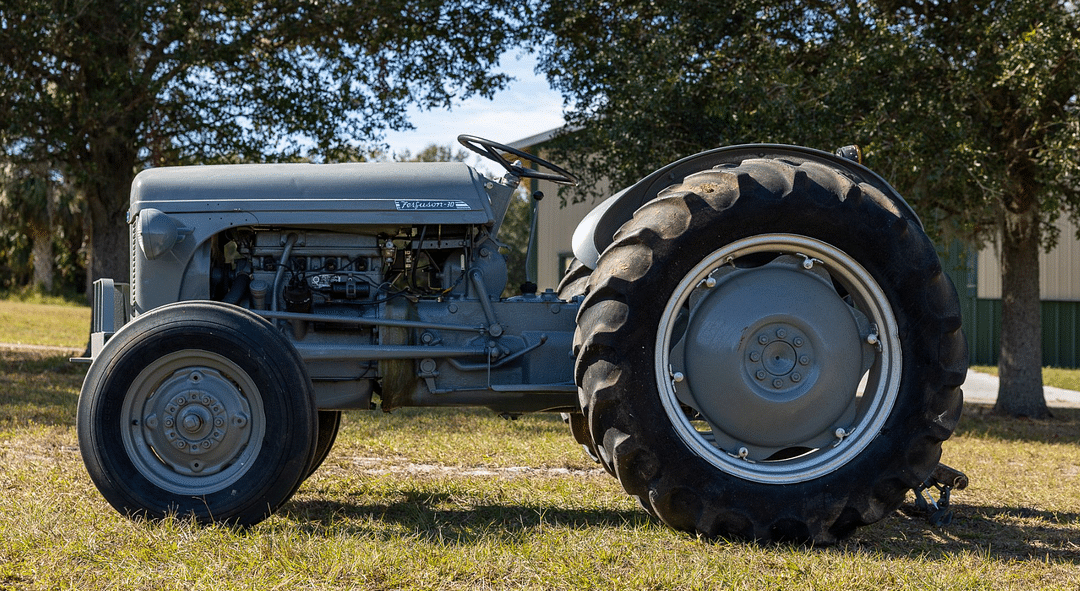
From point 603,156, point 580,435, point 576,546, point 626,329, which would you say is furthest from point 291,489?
point 603,156

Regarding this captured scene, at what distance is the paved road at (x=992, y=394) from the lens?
1268 centimetres

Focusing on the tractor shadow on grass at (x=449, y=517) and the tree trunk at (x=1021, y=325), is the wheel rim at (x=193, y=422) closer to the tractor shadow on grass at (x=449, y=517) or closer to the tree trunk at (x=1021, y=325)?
the tractor shadow on grass at (x=449, y=517)

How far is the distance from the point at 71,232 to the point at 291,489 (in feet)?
113

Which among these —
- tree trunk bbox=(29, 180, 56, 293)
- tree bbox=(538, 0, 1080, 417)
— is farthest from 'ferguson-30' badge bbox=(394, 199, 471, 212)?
tree trunk bbox=(29, 180, 56, 293)

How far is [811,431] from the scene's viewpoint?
398 cm

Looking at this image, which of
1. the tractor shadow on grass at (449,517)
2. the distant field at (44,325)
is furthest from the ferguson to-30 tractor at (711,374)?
the distant field at (44,325)

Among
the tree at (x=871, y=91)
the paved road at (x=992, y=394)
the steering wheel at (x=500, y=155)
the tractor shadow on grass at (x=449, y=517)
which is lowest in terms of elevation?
the paved road at (x=992, y=394)

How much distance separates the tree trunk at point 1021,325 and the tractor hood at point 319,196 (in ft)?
26.1

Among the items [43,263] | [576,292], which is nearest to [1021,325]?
[576,292]

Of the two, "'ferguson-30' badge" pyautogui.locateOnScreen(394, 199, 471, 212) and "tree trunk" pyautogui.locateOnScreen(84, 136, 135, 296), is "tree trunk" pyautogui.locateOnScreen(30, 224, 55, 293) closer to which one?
"tree trunk" pyautogui.locateOnScreen(84, 136, 135, 296)

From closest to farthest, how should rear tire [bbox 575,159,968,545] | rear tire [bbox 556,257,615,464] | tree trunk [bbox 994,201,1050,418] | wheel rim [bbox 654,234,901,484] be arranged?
rear tire [bbox 575,159,968,545], wheel rim [bbox 654,234,901,484], rear tire [bbox 556,257,615,464], tree trunk [bbox 994,201,1050,418]

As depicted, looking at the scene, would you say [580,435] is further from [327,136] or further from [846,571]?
[327,136]

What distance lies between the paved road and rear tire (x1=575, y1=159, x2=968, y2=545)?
29.3 ft

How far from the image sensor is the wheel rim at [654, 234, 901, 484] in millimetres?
3896
